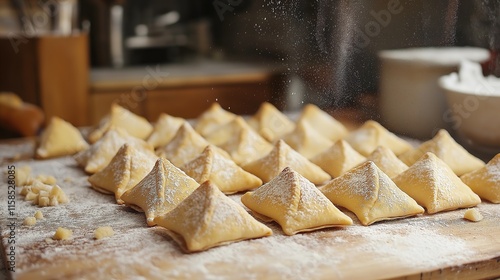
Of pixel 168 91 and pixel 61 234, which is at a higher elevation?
pixel 61 234

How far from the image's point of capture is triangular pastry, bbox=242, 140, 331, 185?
1.79m

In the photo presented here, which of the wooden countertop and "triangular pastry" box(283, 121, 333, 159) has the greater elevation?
"triangular pastry" box(283, 121, 333, 159)

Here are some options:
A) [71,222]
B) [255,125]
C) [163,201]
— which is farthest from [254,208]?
[255,125]

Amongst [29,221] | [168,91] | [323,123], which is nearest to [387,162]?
[323,123]

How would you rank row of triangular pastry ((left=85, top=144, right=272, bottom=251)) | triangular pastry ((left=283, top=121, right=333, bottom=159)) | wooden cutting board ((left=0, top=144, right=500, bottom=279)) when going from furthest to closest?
triangular pastry ((left=283, top=121, right=333, bottom=159))
row of triangular pastry ((left=85, top=144, right=272, bottom=251))
wooden cutting board ((left=0, top=144, right=500, bottom=279))

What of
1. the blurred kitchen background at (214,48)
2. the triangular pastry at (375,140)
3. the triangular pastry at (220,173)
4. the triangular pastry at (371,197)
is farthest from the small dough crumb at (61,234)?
the triangular pastry at (375,140)

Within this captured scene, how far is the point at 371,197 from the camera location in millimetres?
1541

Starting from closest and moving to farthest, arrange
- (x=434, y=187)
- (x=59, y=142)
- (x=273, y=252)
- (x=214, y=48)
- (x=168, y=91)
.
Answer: (x=273, y=252), (x=434, y=187), (x=59, y=142), (x=214, y=48), (x=168, y=91)

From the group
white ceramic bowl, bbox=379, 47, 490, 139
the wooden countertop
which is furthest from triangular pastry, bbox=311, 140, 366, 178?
the wooden countertop

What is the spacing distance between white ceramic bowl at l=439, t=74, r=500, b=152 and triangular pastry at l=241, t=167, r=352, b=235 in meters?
0.79

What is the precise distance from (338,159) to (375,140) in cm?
24

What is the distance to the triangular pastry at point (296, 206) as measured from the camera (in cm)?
146

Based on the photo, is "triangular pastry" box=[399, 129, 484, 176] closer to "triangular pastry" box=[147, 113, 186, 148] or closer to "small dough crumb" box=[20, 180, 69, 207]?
"triangular pastry" box=[147, 113, 186, 148]

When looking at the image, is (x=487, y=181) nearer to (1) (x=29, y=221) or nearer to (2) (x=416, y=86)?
(2) (x=416, y=86)
